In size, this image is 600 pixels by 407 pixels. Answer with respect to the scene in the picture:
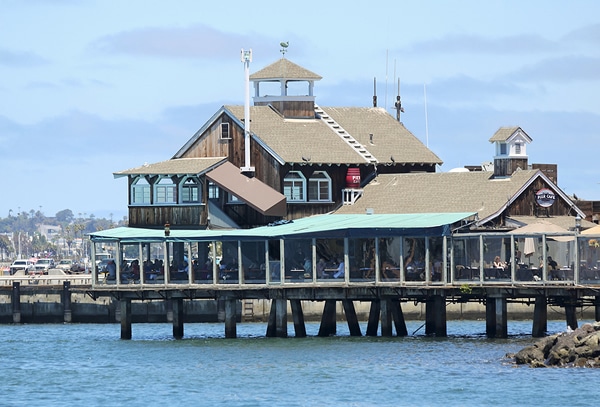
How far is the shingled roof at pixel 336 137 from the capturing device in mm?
89812

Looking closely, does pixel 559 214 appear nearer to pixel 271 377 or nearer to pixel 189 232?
pixel 189 232

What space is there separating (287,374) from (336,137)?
1154 inches

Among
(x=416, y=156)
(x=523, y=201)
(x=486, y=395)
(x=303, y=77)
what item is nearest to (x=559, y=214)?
(x=523, y=201)

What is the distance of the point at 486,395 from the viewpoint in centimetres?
6006

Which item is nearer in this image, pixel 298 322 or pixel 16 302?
pixel 298 322

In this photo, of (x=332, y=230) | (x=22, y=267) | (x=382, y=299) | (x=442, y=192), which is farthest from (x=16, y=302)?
(x=22, y=267)

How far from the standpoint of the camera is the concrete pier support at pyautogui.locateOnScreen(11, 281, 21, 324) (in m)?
100

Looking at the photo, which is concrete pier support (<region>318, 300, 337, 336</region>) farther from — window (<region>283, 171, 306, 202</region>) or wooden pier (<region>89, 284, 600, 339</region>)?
window (<region>283, 171, 306, 202</region>)

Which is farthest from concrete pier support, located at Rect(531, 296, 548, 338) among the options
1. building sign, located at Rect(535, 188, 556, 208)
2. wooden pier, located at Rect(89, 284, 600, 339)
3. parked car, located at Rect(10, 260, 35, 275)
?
parked car, located at Rect(10, 260, 35, 275)

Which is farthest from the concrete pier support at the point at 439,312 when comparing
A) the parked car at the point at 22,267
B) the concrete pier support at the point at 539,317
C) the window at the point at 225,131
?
the parked car at the point at 22,267

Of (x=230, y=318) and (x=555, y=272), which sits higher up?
(x=555, y=272)

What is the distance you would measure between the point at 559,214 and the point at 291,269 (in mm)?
17761

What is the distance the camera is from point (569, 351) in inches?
2569

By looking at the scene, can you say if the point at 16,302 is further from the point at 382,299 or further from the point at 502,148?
the point at 382,299
